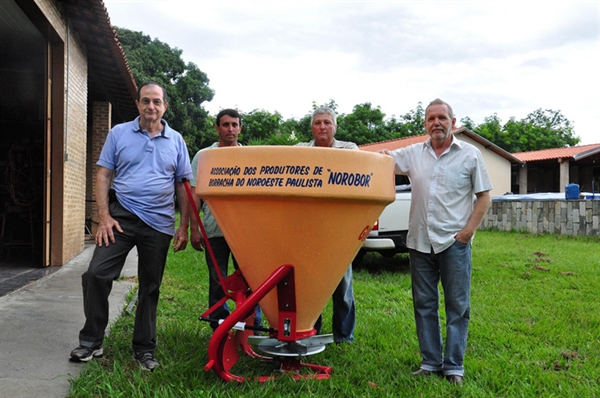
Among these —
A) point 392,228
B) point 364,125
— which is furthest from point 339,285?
point 364,125

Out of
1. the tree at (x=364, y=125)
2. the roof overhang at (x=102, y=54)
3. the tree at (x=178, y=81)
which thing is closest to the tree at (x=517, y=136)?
the tree at (x=364, y=125)

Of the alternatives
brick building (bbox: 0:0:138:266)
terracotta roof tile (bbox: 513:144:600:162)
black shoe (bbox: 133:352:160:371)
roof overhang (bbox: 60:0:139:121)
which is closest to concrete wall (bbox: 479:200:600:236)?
terracotta roof tile (bbox: 513:144:600:162)

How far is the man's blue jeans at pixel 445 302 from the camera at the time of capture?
10.9ft

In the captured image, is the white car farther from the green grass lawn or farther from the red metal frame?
the red metal frame

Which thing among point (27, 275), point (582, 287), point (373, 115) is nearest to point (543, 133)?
point (373, 115)

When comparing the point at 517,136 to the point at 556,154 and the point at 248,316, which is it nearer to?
the point at 556,154

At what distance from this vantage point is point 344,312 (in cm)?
410

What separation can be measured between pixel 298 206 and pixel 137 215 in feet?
3.64

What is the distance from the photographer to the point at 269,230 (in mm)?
3023

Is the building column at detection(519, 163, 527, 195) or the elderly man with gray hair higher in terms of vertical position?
the building column at detection(519, 163, 527, 195)

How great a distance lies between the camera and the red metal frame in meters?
3.01

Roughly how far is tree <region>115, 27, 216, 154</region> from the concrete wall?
1636 centimetres

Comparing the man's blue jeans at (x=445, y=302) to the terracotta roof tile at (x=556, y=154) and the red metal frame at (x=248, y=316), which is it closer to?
the red metal frame at (x=248, y=316)

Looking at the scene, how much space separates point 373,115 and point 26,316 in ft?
119
